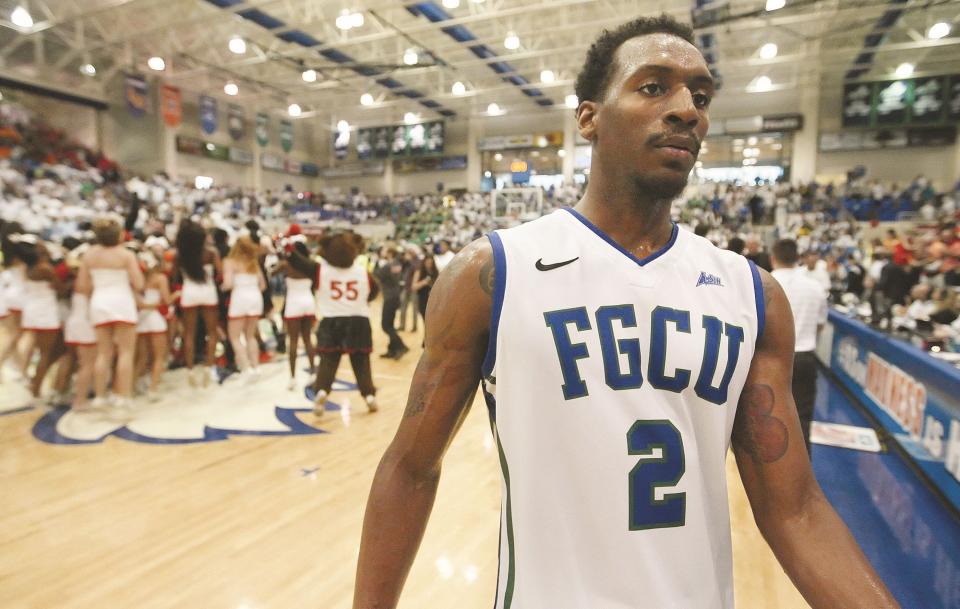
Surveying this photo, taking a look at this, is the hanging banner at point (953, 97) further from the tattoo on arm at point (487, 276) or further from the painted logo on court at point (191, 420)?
the tattoo on arm at point (487, 276)

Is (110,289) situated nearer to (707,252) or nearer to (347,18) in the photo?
(707,252)

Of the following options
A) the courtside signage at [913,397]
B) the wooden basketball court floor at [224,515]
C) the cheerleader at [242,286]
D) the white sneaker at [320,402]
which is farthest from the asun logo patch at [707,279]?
the cheerleader at [242,286]

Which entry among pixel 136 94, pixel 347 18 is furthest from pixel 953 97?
pixel 136 94

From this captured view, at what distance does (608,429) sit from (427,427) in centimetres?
31

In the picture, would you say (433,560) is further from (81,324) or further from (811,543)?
(81,324)

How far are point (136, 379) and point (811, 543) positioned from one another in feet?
20.2

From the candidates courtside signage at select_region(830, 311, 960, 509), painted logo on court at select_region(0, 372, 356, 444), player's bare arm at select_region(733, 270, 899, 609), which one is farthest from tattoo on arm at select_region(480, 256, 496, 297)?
painted logo on court at select_region(0, 372, 356, 444)

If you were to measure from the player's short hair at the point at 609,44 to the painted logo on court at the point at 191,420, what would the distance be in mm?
4107

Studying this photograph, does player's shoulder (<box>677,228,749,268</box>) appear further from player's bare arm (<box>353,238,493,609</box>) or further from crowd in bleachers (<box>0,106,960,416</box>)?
crowd in bleachers (<box>0,106,960,416</box>)

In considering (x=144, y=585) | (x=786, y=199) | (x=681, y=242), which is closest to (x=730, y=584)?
(x=681, y=242)

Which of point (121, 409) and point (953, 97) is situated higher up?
point (953, 97)

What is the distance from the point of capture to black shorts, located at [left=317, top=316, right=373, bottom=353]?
4848 millimetres

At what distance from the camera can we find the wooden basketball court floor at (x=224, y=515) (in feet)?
8.14

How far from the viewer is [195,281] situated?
547 centimetres
